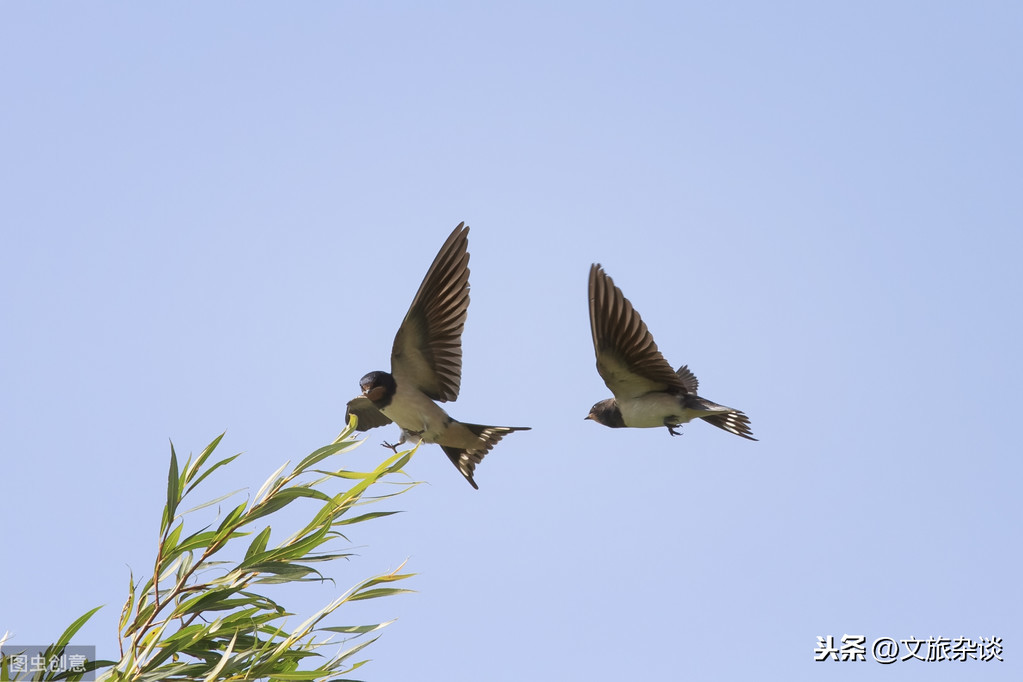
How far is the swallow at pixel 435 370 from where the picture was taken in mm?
5320

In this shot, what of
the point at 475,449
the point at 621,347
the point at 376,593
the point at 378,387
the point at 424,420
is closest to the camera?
the point at 376,593

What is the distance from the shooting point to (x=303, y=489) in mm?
3324

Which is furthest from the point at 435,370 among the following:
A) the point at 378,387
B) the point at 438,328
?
the point at 378,387

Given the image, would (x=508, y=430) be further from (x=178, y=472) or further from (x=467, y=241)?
(x=178, y=472)

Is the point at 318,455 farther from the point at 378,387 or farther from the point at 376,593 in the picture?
the point at 378,387

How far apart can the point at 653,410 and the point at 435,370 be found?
4.76 feet

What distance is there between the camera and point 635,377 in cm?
616

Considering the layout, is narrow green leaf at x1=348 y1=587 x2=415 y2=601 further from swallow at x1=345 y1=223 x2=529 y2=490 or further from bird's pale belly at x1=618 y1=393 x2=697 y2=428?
bird's pale belly at x1=618 y1=393 x2=697 y2=428

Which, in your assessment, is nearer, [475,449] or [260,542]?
[260,542]

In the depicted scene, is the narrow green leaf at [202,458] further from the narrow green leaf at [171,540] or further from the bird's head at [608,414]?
the bird's head at [608,414]

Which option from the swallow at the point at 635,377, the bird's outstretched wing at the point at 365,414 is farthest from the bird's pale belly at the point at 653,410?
the bird's outstretched wing at the point at 365,414

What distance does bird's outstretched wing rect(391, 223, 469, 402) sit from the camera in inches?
209

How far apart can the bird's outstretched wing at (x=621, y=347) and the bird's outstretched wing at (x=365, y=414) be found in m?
1.35

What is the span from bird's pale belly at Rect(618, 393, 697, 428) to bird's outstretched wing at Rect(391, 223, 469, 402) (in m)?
1.24
